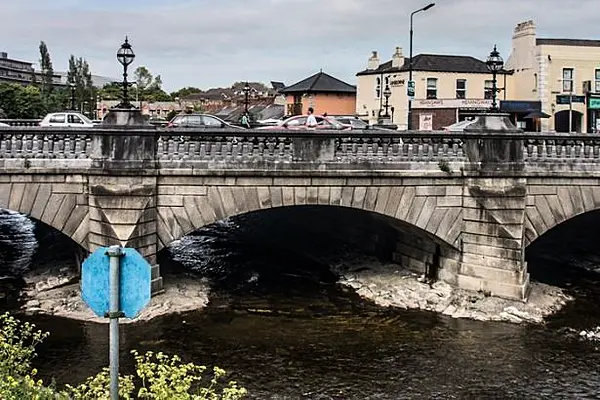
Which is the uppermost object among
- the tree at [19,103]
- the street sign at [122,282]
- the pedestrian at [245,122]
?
the tree at [19,103]

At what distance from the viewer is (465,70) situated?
159ft

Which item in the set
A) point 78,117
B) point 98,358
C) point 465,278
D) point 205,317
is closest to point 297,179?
point 205,317

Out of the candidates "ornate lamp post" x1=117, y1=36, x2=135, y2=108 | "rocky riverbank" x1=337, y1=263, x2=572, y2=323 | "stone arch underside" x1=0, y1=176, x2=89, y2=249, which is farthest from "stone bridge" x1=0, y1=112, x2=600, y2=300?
"ornate lamp post" x1=117, y1=36, x2=135, y2=108

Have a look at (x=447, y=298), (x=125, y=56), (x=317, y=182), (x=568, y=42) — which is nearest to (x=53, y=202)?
(x=125, y=56)

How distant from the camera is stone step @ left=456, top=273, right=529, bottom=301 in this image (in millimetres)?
18438

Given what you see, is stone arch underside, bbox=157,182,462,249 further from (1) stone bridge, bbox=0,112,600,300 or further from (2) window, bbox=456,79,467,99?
(2) window, bbox=456,79,467,99

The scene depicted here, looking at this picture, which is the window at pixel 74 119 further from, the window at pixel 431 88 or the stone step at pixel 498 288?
the window at pixel 431 88

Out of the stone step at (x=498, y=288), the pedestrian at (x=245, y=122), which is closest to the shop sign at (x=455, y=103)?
the pedestrian at (x=245, y=122)

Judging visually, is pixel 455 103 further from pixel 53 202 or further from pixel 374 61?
pixel 53 202

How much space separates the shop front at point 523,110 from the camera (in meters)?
44.6

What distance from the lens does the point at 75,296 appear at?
60.4 ft

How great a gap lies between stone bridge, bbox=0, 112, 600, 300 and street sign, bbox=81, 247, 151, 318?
11.7 m

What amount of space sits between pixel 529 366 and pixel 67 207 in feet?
39.3

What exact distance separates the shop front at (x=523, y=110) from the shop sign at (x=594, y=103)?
3.23 metres
